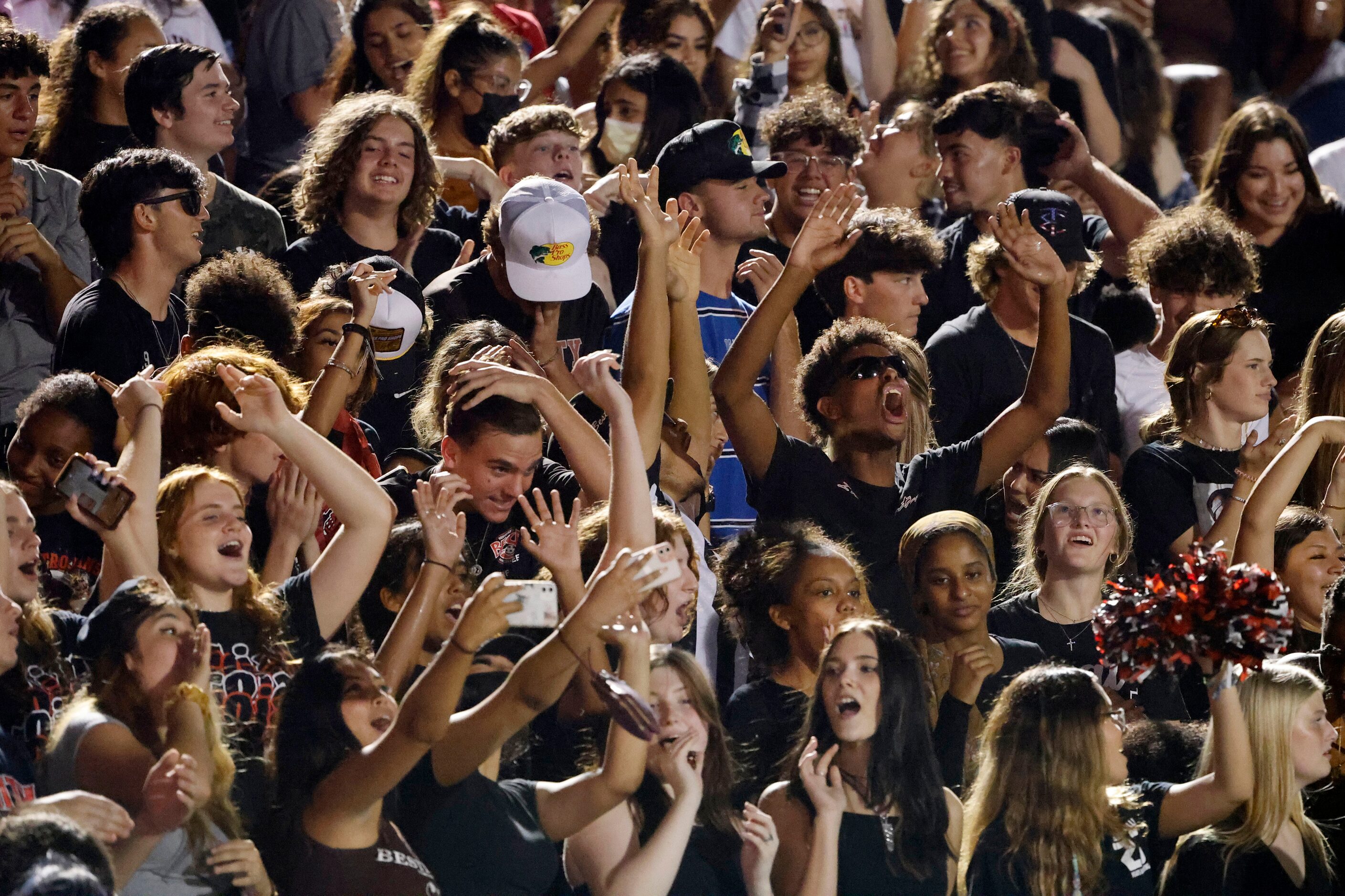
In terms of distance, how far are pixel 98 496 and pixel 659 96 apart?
2750 mm

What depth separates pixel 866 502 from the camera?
490 cm

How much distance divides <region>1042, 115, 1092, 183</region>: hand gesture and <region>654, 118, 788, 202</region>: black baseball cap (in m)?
1.23

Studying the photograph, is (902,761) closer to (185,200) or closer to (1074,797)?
(1074,797)

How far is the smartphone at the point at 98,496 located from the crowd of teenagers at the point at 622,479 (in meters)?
0.01

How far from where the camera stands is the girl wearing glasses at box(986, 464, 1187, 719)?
183 inches

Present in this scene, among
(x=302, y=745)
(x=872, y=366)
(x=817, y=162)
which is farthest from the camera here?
(x=817, y=162)

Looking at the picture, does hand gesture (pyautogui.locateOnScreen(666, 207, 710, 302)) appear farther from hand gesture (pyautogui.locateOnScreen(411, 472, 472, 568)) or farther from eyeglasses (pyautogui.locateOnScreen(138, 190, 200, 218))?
eyeglasses (pyautogui.locateOnScreen(138, 190, 200, 218))

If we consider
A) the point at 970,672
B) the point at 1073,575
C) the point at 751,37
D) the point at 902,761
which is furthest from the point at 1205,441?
the point at 751,37

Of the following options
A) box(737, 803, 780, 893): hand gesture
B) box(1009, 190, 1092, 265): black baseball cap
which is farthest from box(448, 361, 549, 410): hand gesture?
box(1009, 190, 1092, 265): black baseball cap

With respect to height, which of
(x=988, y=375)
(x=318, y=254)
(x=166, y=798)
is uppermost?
(x=318, y=254)

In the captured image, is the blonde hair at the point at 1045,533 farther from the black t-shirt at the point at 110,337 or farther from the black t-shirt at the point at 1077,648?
the black t-shirt at the point at 110,337

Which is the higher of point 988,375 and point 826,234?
point 826,234

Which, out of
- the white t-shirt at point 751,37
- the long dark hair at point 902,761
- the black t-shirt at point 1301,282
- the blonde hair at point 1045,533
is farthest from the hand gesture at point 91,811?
the white t-shirt at point 751,37

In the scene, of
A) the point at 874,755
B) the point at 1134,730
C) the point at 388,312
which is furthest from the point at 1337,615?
the point at 388,312
